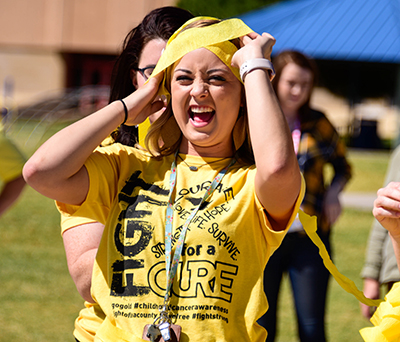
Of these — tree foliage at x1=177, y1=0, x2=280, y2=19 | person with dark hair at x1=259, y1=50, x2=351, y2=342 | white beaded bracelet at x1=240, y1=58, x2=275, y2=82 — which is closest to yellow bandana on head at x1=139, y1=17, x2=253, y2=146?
white beaded bracelet at x1=240, y1=58, x2=275, y2=82

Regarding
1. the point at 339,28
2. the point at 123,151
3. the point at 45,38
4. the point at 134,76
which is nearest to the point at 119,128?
the point at 134,76

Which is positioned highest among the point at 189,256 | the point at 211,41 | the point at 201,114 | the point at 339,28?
the point at 339,28

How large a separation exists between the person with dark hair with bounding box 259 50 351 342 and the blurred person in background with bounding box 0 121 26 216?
1946 mm

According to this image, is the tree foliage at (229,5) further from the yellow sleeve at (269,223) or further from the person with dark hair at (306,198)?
the yellow sleeve at (269,223)

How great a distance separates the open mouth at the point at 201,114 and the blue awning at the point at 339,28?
12.9 m

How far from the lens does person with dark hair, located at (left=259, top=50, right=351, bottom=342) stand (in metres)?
3.56

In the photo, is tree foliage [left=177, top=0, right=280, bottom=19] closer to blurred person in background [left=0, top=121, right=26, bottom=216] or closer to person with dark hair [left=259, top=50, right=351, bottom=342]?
person with dark hair [left=259, top=50, right=351, bottom=342]

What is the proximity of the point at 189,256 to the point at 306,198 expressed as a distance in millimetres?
2188

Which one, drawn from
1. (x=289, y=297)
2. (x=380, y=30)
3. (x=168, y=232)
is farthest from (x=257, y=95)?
(x=380, y=30)

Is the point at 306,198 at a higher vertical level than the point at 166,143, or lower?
lower

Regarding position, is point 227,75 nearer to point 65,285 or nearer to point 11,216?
point 65,285

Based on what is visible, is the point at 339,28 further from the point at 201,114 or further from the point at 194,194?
the point at 194,194

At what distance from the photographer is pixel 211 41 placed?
1.87m

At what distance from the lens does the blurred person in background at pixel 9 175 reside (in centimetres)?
392
